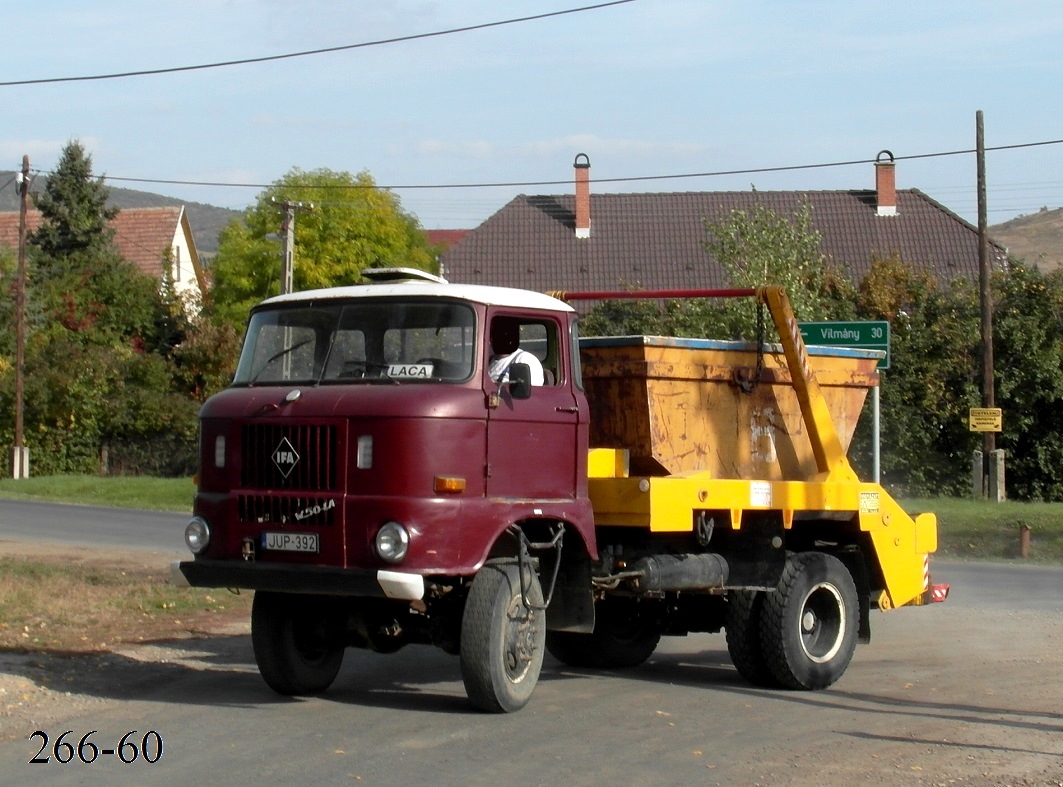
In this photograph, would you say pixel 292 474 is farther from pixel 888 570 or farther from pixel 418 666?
pixel 888 570

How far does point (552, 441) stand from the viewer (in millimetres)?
8742

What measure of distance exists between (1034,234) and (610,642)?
124568mm

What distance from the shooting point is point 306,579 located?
7.93 m

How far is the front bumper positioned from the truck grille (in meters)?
0.48

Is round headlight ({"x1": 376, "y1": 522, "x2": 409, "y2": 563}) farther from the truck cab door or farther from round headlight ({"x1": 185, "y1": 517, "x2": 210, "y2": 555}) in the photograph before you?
round headlight ({"x1": 185, "y1": 517, "x2": 210, "y2": 555})

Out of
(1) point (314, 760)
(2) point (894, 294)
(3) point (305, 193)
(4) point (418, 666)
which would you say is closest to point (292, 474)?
(1) point (314, 760)

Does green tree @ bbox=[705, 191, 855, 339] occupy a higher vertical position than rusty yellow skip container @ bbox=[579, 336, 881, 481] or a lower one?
higher

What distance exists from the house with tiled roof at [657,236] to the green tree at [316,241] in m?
8.21

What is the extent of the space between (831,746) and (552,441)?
2.43 metres

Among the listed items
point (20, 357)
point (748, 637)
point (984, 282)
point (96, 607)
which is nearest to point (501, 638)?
point (748, 637)

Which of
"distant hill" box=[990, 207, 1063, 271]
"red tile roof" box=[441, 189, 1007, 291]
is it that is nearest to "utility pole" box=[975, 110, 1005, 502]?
"red tile roof" box=[441, 189, 1007, 291]

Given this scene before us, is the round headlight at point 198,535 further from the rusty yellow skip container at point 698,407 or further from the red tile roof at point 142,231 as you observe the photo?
the red tile roof at point 142,231

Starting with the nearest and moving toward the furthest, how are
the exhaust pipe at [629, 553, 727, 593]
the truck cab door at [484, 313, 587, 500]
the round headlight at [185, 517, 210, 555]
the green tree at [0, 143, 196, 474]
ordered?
1. the truck cab door at [484, 313, 587, 500]
2. the round headlight at [185, 517, 210, 555]
3. the exhaust pipe at [629, 553, 727, 593]
4. the green tree at [0, 143, 196, 474]

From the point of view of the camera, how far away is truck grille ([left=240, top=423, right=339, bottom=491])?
319 inches
